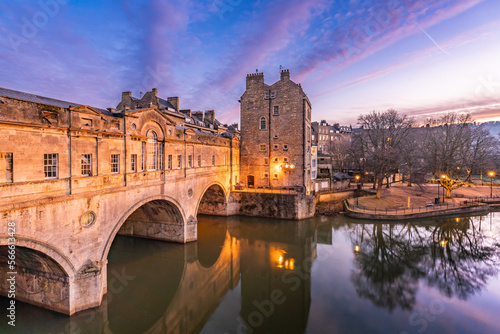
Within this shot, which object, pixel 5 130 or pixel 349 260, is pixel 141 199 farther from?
pixel 349 260

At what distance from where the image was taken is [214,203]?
28.2 meters

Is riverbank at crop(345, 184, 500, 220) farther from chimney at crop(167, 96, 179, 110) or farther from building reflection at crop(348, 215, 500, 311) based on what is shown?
chimney at crop(167, 96, 179, 110)

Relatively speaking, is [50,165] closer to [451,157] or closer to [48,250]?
[48,250]

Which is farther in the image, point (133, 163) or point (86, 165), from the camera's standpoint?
point (133, 163)

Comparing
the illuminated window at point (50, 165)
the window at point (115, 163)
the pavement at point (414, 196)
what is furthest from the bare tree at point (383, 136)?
the illuminated window at point (50, 165)

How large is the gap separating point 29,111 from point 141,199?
23.9 ft

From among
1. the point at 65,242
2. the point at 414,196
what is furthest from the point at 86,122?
the point at 414,196

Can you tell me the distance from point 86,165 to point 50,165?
1618 millimetres

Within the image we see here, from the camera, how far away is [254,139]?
1195 inches

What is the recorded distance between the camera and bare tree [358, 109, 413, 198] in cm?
2988

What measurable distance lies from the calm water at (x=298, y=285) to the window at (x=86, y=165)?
621cm

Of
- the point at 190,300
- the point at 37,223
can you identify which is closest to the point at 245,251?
the point at 190,300

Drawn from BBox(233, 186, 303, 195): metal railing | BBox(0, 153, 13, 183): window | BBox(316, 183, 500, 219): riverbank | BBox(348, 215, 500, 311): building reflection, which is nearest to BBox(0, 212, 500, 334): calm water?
BBox(348, 215, 500, 311): building reflection

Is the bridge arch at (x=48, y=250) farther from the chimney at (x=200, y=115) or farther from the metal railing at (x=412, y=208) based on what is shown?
the chimney at (x=200, y=115)
